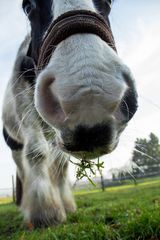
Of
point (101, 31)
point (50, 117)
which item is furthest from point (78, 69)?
point (101, 31)

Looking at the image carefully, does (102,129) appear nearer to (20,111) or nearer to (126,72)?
(126,72)

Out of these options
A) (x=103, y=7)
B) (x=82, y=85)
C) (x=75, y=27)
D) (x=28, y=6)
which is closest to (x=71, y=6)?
(x=75, y=27)

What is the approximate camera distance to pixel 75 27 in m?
2.27

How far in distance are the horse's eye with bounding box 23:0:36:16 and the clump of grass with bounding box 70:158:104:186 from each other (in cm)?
160

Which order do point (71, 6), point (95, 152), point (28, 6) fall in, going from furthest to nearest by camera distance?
point (28, 6) < point (71, 6) < point (95, 152)

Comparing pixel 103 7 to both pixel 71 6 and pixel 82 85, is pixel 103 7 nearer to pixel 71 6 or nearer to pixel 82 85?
pixel 71 6

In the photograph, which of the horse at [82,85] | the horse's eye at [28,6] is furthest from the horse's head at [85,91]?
the horse's eye at [28,6]

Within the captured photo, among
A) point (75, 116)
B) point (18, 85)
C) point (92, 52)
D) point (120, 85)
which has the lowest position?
point (75, 116)

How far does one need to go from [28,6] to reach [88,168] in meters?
1.77

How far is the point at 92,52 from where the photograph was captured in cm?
203

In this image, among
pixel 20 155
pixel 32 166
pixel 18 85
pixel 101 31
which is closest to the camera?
pixel 101 31

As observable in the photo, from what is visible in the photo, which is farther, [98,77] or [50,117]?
[50,117]

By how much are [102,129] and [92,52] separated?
458mm

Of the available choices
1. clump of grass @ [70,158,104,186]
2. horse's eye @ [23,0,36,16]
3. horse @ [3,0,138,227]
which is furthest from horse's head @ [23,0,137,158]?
horse's eye @ [23,0,36,16]
